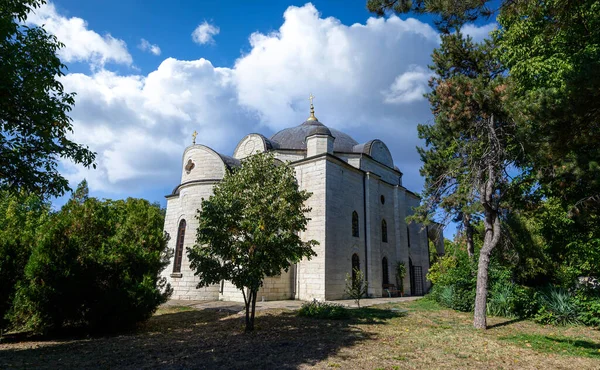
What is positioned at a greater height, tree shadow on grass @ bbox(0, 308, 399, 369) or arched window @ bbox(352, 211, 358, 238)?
arched window @ bbox(352, 211, 358, 238)

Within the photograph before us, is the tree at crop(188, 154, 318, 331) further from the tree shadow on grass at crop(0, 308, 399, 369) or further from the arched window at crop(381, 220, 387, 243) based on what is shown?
the arched window at crop(381, 220, 387, 243)

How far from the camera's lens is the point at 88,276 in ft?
30.8

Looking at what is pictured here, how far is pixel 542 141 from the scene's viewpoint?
7.44 metres

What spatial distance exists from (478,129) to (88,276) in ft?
40.1

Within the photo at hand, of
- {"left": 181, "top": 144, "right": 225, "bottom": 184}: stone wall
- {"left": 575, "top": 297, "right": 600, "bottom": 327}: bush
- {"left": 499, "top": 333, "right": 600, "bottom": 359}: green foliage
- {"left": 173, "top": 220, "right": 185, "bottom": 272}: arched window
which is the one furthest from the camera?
{"left": 181, "top": 144, "right": 225, "bottom": 184}: stone wall

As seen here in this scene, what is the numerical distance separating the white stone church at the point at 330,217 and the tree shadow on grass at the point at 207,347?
18.4 feet

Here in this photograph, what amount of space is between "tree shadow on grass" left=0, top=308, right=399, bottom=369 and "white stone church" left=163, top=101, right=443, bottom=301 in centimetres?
562

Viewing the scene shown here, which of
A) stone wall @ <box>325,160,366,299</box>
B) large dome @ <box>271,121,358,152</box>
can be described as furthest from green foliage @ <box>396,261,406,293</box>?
large dome @ <box>271,121,358,152</box>

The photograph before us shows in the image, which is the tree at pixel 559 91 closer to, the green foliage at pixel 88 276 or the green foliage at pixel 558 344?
the green foliage at pixel 558 344

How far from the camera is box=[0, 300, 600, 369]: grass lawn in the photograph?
6281 millimetres

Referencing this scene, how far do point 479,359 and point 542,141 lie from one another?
4796mm

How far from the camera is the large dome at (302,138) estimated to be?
22364mm

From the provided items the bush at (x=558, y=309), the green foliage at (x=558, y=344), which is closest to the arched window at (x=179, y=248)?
the green foliage at (x=558, y=344)

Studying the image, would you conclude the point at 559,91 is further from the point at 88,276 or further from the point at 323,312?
the point at 88,276
